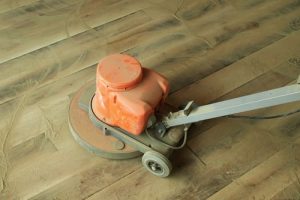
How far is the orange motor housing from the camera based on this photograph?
3.70 ft

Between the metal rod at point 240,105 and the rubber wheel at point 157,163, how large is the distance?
0.10 m

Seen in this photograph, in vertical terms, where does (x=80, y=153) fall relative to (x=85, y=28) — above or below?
below

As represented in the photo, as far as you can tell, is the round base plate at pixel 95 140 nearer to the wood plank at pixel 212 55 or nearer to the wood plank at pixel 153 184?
the wood plank at pixel 153 184

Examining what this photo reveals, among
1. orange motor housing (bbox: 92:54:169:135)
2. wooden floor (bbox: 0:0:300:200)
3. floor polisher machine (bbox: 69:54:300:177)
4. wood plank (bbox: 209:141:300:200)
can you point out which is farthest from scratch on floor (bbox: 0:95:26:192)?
wood plank (bbox: 209:141:300:200)

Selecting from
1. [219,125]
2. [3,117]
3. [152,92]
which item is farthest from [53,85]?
[219,125]

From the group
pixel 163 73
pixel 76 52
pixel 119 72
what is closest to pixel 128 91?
pixel 119 72

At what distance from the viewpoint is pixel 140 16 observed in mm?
1833

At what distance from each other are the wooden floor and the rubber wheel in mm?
36

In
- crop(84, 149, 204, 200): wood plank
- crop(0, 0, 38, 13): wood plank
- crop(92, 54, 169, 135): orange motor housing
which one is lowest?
crop(84, 149, 204, 200): wood plank

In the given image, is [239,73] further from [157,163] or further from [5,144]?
[5,144]

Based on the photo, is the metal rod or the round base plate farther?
the round base plate

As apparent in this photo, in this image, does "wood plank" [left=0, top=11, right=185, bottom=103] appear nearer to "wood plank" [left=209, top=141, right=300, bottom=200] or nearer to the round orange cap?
the round orange cap

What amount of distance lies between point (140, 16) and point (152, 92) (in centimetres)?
76

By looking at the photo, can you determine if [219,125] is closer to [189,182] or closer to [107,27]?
[189,182]
